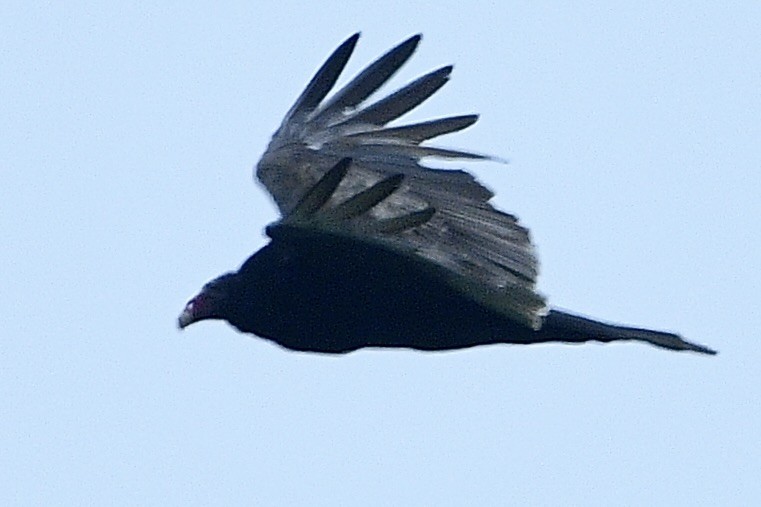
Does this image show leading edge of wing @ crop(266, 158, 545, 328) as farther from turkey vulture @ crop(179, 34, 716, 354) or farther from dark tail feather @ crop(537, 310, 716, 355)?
dark tail feather @ crop(537, 310, 716, 355)

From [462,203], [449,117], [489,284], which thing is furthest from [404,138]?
[489,284]

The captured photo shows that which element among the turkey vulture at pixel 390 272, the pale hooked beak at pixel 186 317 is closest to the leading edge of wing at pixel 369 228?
the turkey vulture at pixel 390 272

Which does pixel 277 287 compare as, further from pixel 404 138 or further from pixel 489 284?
pixel 404 138

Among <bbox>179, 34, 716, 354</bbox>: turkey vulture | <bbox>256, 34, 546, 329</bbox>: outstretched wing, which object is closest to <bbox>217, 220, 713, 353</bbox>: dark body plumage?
<bbox>179, 34, 716, 354</bbox>: turkey vulture

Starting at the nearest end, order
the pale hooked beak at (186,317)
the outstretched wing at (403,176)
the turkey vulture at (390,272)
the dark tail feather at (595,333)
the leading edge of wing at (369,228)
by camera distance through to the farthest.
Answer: the leading edge of wing at (369,228)
the turkey vulture at (390,272)
the outstretched wing at (403,176)
the dark tail feather at (595,333)
the pale hooked beak at (186,317)

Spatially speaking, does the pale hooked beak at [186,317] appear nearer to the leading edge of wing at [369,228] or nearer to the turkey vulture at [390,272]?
the turkey vulture at [390,272]

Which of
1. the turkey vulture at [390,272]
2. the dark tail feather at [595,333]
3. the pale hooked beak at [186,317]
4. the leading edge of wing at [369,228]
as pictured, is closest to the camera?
the leading edge of wing at [369,228]

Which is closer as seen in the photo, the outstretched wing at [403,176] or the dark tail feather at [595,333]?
the outstretched wing at [403,176]

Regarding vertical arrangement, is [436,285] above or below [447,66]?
below
